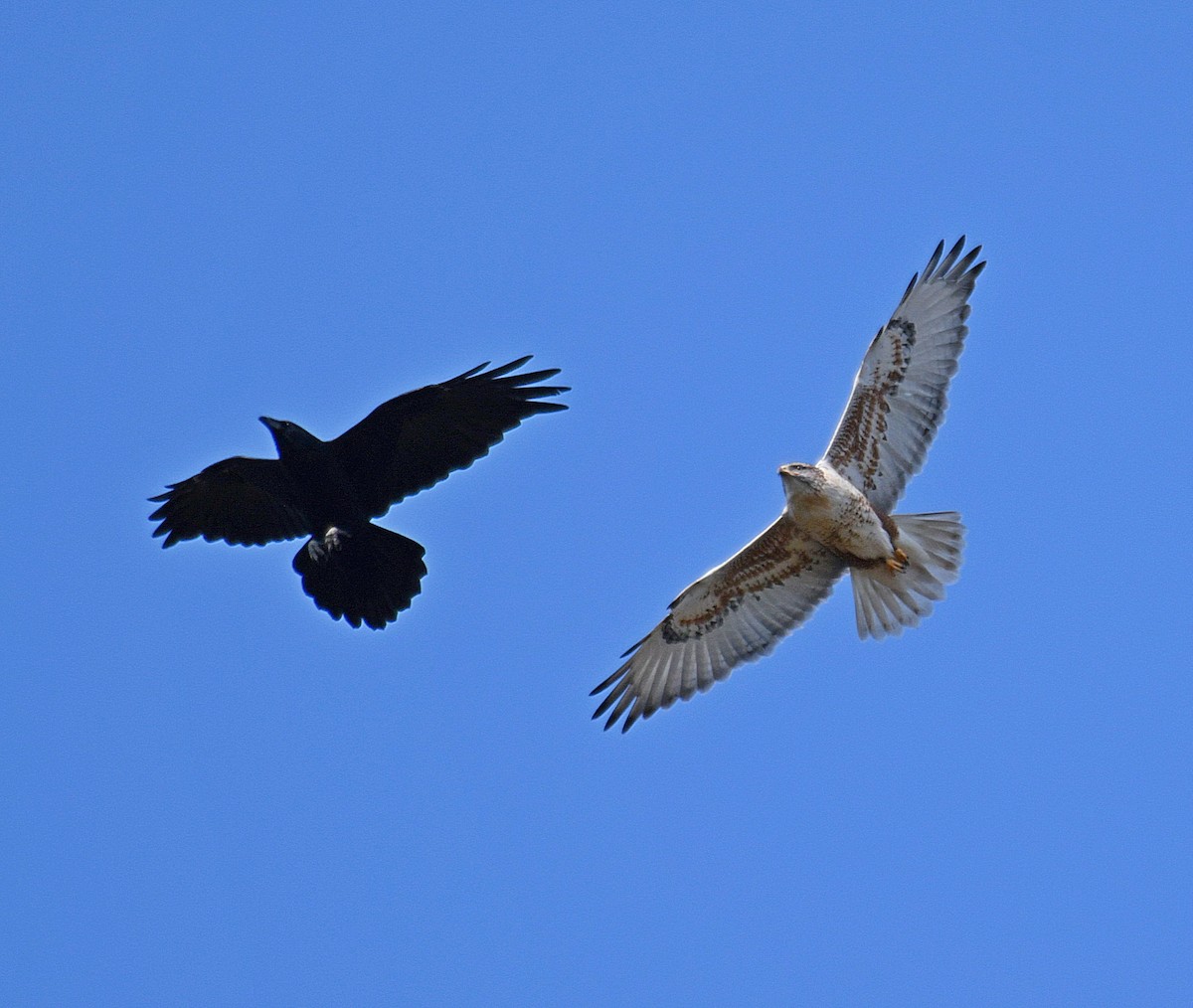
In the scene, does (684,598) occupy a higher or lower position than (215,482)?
lower

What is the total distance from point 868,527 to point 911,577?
635 mm

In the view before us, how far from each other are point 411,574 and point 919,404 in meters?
3.41

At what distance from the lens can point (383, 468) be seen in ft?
37.6

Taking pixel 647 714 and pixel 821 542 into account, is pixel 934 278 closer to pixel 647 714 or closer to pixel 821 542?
pixel 821 542

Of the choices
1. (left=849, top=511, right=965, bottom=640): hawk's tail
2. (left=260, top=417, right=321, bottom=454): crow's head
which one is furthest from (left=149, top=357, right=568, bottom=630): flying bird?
(left=849, top=511, right=965, bottom=640): hawk's tail

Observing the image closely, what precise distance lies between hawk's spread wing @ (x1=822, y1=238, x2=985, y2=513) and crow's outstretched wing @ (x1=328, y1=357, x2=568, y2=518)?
190 cm

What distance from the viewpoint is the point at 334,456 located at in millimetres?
11391

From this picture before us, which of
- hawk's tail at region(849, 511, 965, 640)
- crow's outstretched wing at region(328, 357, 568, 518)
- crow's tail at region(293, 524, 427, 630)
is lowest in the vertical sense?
hawk's tail at region(849, 511, 965, 640)

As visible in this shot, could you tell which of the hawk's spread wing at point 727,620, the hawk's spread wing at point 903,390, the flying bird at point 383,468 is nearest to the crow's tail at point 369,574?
the flying bird at point 383,468

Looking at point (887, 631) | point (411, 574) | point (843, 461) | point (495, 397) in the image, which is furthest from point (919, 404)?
point (411, 574)

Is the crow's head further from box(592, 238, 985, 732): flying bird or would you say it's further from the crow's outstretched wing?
box(592, 238, 985, 732): flying bird

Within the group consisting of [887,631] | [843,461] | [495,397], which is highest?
[495,397]

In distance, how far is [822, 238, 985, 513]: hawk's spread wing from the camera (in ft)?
37.5

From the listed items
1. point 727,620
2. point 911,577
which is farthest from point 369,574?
point 911,577
